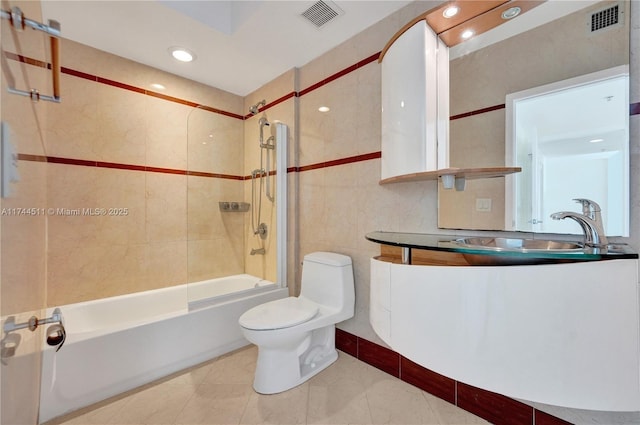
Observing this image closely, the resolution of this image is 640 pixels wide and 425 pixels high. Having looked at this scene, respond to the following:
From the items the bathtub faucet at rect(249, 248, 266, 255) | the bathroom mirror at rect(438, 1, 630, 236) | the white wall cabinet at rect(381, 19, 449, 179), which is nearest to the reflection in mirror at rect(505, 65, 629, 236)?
the bathroom mirror at rect(438, 1, 630, 236)

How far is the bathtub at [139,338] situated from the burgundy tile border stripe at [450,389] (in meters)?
0.83

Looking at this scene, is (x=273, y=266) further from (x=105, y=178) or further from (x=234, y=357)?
(x=105, y=178)

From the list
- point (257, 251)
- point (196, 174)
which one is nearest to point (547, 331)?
point (257, 251)

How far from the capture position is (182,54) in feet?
7.24

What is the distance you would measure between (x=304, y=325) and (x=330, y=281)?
0.38 m

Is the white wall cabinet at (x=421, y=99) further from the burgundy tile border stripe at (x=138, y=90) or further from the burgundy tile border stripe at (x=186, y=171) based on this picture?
the burgundy tile border stripe at (x=138, y=90)

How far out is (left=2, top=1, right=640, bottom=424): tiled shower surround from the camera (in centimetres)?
194

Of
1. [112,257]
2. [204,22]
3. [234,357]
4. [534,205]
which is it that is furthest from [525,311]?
[112,257]

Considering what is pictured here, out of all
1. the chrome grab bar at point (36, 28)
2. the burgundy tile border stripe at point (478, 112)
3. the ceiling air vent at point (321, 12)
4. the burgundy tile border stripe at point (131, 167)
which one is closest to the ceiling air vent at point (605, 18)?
the burgundy tile border stripe at point (478, 112)

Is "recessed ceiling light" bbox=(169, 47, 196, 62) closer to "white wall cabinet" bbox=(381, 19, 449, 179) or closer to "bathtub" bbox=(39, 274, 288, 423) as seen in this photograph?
"white wall cabinet" bbox=(381, 19, 449, 179)

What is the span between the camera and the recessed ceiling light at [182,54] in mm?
2141

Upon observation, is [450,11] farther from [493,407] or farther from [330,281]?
[493,407]

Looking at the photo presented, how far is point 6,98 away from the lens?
58 cm

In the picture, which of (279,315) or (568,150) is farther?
(279,315)
